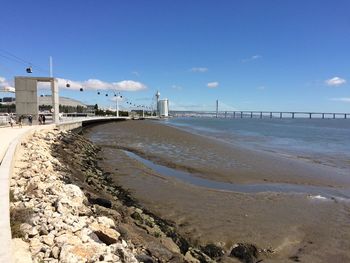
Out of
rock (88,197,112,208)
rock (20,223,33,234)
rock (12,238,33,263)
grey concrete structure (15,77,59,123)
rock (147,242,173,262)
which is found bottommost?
rock (147,242,173,262)

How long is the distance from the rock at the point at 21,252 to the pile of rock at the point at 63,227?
0.28ft

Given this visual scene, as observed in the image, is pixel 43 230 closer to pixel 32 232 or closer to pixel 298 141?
pixel 32 232

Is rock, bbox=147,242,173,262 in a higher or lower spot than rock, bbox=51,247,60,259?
lower

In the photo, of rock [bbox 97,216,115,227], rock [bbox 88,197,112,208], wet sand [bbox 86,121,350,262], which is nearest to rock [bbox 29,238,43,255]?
rock [bbox 97,216,115,227]

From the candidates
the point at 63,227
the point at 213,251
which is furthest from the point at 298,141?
the point at 63,227

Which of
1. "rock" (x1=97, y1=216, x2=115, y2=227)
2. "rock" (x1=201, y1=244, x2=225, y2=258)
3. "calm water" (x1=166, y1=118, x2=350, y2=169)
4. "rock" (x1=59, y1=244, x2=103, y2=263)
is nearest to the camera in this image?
"rock" (x1=59, y1=244, x2=103, y2=263)

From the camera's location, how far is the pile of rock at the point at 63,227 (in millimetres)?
4719

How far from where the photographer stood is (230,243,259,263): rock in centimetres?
732

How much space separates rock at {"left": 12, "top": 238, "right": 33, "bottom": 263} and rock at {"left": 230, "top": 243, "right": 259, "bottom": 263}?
14.1 ft

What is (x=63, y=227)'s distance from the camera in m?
5.50

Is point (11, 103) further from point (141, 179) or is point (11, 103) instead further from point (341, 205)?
point (341, 205)

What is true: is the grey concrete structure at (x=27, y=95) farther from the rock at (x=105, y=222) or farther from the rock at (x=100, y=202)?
the rock at (x=105, y=222)

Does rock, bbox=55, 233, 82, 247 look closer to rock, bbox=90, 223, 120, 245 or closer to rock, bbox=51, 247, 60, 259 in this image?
rock, bbox=51, 247, 60, 259

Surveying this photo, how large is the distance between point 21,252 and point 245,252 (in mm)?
4626
